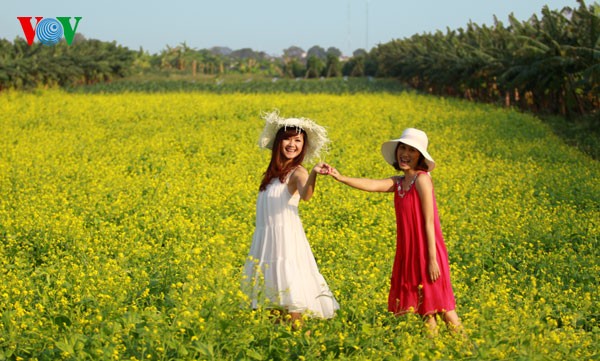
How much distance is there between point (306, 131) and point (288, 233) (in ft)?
2.39

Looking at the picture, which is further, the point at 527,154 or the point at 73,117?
the point at 73,117

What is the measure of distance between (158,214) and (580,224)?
4967 millimetres

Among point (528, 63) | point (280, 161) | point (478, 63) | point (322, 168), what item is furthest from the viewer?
point (478, 63)

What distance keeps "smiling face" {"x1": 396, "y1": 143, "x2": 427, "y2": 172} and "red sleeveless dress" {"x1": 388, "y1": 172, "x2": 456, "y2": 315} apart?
0.11m

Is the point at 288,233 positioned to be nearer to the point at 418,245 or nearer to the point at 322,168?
the point at 322,168

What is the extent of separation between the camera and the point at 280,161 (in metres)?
6.02

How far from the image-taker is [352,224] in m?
10.3

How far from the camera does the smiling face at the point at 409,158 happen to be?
6.02m

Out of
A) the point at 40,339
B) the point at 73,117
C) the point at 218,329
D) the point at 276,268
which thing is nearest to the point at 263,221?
the point at 276,268

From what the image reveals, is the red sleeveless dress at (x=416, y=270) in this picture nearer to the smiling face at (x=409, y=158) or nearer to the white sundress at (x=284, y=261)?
the smiling face at (x=409, y=158)

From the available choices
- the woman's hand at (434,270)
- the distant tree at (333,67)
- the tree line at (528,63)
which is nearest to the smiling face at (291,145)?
the woman's hand at (434,270)

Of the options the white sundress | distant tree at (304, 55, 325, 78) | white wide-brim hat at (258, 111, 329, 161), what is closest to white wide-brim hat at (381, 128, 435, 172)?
white wide-brim hat at (258, 111, 329, 161)

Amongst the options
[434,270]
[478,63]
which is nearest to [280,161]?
[434,270]

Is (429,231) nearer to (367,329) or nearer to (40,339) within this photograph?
(367,329)
